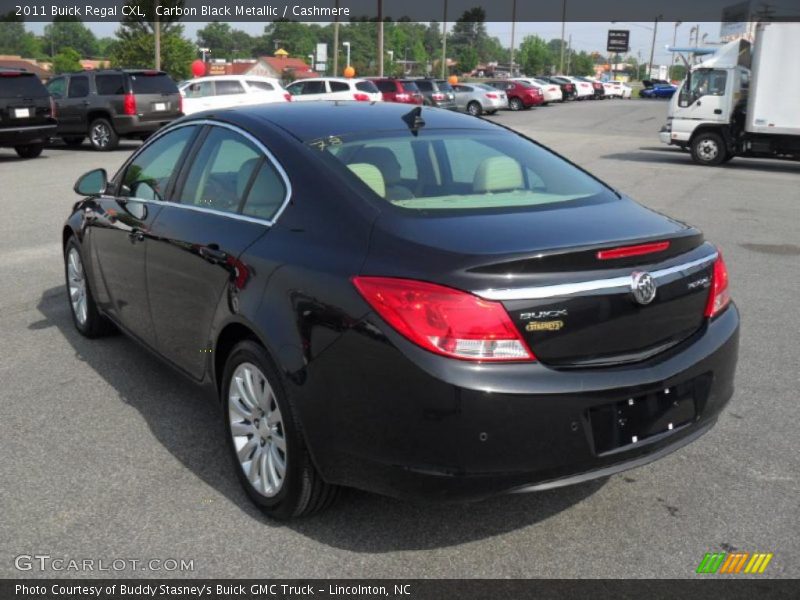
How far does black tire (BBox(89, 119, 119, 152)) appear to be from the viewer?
21.1m

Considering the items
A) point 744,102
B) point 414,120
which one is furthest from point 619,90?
point 414,120

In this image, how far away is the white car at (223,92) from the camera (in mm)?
23531

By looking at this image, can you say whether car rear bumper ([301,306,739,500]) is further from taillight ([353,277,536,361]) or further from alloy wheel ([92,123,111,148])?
alloy wheel ([92,123,111,148])

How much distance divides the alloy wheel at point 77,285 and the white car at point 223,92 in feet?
59.1

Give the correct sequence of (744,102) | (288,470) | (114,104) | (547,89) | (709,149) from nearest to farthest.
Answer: (288,470) → (744,102) → (709,149) → (114,104) → (547,89)

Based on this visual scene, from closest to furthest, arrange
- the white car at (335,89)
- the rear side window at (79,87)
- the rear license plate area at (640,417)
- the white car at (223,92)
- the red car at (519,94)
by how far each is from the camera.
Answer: the rear license plate area at (640,417) → the rear side window at (79,87) → the white car at (223,92) → the white car at (335,89) → the red car at (519,94)

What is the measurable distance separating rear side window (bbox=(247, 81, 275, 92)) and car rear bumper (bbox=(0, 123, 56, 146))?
20.2ft

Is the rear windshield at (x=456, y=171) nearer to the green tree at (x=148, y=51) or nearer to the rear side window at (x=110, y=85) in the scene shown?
the rear side window at (x=110, y=85)

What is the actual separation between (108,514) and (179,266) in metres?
1.20

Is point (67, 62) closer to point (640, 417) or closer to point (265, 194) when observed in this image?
point (265, 194)

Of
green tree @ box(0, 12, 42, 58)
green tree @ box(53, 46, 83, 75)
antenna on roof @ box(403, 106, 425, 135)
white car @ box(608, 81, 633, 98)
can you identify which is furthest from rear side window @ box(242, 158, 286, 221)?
green tree @ box(0, 12, 42, 58)

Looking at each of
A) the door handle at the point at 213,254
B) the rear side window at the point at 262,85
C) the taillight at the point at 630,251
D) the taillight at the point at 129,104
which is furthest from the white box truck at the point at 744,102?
the door handle at the point at 213,254

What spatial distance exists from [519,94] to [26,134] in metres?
31.5

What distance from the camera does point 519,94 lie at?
1812 inches
